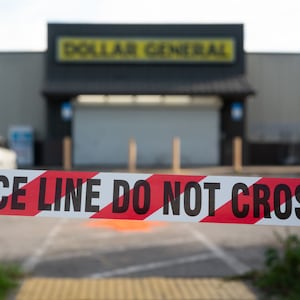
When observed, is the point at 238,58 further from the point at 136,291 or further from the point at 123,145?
the point at 136,291

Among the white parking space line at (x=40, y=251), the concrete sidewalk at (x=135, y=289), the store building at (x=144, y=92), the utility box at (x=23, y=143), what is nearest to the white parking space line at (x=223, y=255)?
the concrete sidewalk at (x=135, y=289)

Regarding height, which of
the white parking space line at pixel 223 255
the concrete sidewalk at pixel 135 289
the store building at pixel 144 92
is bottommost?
the concrete sidewalk at pixel 135 289

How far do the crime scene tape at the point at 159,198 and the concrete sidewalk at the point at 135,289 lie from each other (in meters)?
2.34

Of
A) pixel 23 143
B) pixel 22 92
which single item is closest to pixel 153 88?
pixel 23 143

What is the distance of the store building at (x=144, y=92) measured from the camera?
20641 millimetres

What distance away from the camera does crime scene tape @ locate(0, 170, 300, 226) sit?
291cm

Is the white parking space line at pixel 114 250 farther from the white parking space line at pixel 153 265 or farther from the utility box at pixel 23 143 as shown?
the utility box at pixel 23 143

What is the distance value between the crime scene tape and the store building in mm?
17596

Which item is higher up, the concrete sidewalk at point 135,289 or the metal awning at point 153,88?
the metal awning at point 153,88

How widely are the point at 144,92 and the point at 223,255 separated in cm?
1442

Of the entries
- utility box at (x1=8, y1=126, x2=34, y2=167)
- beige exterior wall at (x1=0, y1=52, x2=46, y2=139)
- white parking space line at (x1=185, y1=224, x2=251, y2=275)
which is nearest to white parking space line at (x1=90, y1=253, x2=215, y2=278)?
white parking space line at (x1=185, y1=224, x2=251, y2=275)

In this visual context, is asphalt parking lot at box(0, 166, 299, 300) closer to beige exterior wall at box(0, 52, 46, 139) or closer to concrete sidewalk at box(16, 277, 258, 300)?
concrete sidewalk at box(16, 277, 258, 300)

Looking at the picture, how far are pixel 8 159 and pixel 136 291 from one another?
10.6m

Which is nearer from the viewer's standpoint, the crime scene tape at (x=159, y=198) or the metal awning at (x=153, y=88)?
the crime scene tape at (x=159, y=198)
